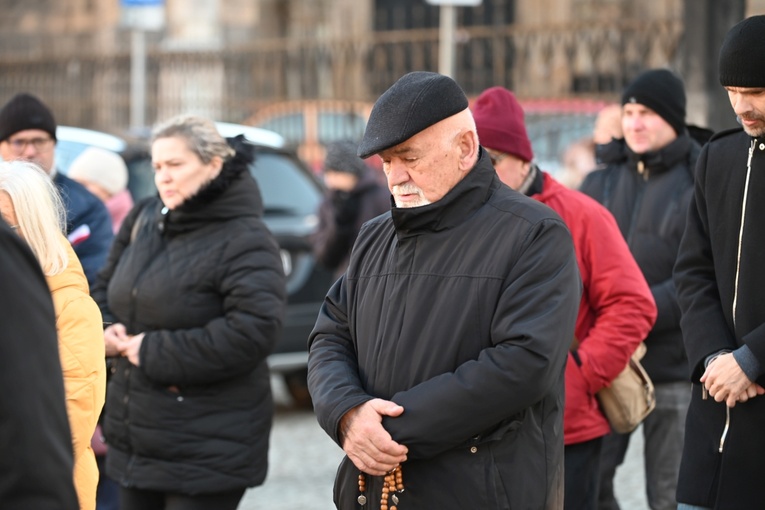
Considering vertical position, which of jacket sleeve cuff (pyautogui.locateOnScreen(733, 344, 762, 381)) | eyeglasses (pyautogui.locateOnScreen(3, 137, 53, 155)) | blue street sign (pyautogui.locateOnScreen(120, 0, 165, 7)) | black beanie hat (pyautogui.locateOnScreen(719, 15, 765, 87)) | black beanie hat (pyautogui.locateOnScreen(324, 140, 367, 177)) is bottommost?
black beanie hat (pyautogui.locateOnScreen(324, 140, 367, 177))

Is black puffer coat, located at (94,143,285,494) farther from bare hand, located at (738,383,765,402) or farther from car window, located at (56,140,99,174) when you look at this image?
car window, located at (56,140,99,174)

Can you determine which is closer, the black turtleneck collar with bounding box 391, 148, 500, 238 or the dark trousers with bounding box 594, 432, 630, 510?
the black turtleneck collar with bounding box 391, 148, 500, 238

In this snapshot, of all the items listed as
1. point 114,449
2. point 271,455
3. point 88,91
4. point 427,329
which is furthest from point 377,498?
point 88,91

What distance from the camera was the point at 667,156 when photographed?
219 inches

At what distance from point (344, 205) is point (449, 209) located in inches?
219

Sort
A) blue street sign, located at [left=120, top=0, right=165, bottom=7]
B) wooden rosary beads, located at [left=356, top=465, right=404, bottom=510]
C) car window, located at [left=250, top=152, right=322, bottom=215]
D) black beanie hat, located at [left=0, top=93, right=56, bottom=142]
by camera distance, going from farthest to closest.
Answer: blue street sign, located at [left=120, top=0, right=165, bottom=7], car window, located at [left=250, top=152, right=322, bottom=215], black beanie hat, located at [left=0, top=93, right=56, bottom=142], wooden rosary beads, located at [left=356, top=465, right=404, bottom=510]

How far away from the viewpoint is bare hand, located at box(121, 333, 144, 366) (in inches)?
196

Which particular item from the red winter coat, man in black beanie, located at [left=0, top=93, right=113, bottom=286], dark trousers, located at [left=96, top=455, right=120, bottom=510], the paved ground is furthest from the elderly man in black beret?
the paved ground

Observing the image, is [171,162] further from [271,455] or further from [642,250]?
[271,455]

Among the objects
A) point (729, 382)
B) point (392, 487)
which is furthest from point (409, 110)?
point (729, 382)

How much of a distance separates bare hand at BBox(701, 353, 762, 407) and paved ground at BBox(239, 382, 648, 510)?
11.4ft

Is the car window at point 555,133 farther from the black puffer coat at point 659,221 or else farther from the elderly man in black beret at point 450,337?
the elderly man in black beret at point 450,337

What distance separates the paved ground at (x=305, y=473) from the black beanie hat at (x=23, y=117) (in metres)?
2.35

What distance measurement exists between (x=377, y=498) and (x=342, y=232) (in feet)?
18.2
